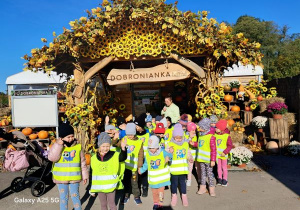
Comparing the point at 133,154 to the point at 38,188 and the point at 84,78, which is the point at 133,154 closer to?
the point at 38,188

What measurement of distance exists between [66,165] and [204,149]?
2.75 m

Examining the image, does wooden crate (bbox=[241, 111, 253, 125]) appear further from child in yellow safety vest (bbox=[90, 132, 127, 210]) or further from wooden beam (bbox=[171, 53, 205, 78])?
child in yellow safety vest (bbox=[90, 132, 127, 210])

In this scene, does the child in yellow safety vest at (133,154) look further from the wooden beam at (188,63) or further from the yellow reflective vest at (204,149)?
the wooden beam at (188,63)

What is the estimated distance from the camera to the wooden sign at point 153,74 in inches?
260

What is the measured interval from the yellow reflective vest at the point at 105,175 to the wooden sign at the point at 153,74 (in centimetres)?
376

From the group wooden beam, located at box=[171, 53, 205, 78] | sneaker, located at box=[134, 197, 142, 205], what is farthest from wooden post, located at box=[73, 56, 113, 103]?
sneaker, located at box=[134, 197, 142, 205]

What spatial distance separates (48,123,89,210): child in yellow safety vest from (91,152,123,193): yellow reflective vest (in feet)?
0.89

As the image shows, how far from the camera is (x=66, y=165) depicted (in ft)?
11.6

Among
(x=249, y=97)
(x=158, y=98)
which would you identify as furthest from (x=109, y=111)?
(x=249, y=97)

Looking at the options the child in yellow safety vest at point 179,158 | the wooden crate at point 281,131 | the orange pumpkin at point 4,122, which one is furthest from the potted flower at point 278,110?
the orange pumpkin at point 4,122

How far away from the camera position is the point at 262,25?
35.9 meters

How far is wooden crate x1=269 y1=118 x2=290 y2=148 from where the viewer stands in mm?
8117

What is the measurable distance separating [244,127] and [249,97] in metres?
1.62

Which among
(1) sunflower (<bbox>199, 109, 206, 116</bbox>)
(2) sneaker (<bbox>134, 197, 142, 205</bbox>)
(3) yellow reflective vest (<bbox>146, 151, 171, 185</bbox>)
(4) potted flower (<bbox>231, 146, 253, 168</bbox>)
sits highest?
(1) sunflower (<bbox>199, 109, 206, 116</bbox>)
